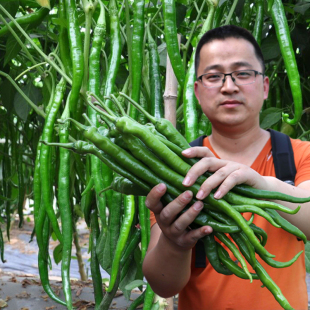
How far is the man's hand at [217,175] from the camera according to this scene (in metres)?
0.72

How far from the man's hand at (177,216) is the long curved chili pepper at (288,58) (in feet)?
1.70

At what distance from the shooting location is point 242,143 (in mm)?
1172

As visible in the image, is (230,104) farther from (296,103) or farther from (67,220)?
(67,220)

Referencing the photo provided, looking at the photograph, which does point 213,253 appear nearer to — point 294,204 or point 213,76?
point 294,204

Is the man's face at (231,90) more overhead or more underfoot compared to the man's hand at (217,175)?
more overhead

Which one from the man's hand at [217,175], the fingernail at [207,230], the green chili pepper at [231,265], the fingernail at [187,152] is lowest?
the green chili pepper at [231,265]

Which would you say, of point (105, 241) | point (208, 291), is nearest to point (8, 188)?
point (105, 241)

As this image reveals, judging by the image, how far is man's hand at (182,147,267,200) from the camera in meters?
0.72

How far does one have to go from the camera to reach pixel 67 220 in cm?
123

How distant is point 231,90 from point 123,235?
475 mm

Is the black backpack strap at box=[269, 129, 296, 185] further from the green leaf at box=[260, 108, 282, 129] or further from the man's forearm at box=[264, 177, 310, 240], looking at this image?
the green leaf at box=[260, 108, 282, 129]

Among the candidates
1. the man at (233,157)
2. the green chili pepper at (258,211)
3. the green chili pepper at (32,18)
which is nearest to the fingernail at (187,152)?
the green chili pepper at (258,211)

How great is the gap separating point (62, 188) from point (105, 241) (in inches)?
8.6

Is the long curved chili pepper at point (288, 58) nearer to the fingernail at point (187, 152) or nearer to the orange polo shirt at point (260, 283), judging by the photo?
the orange polo shirt at point (260, 283)
